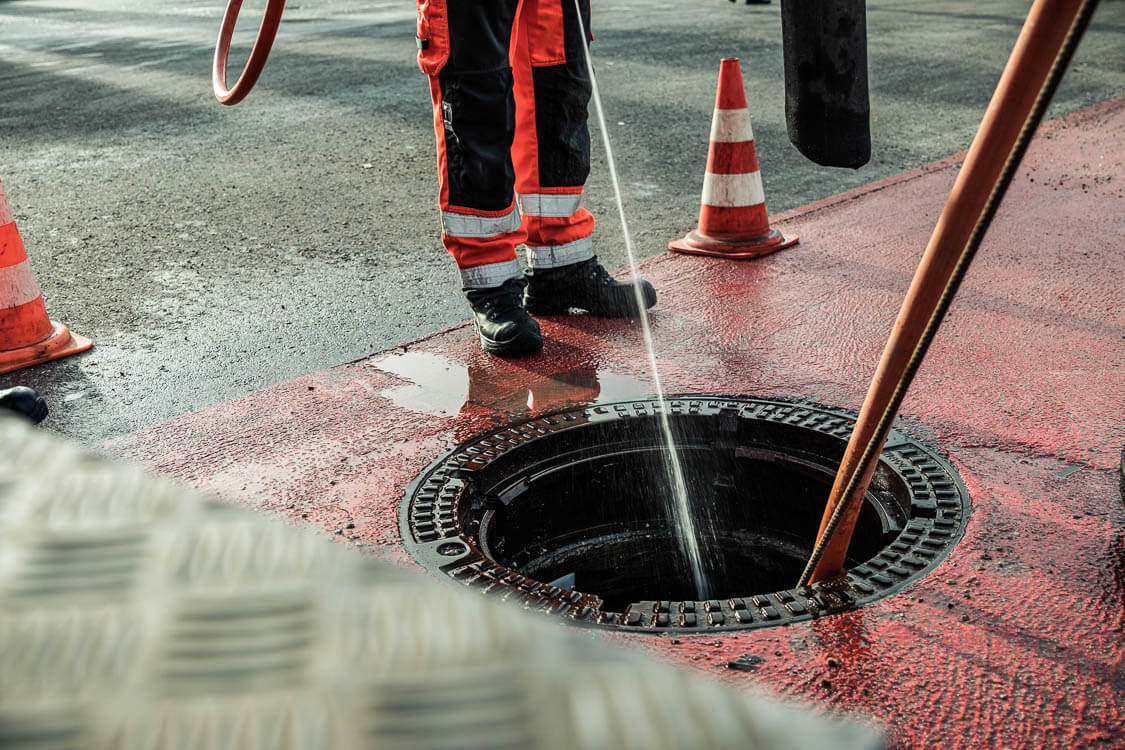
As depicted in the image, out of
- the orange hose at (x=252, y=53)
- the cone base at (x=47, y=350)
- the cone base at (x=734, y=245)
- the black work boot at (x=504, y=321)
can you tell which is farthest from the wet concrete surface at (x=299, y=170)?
the orange hose at (x=252, y=53)

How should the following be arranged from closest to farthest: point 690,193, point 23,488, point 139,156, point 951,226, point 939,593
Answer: point 23,488, point 951,226, point 939,593, point 690,193, point 139,156

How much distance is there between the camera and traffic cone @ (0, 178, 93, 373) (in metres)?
3.23

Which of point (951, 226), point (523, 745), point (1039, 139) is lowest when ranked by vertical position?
point (1039, 139)

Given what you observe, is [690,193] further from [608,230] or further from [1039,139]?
[1039,139]

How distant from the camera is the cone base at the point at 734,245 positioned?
3906 millimetres

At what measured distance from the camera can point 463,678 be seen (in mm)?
375

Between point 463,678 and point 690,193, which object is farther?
point 690,193

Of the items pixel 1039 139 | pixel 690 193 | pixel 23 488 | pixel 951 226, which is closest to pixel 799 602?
pixel 951 226

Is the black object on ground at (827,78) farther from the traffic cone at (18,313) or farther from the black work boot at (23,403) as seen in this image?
the traffic cone at (18,313)

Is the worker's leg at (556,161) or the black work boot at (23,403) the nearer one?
the black work boot at (23,403)

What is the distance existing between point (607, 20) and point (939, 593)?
32.5 ft

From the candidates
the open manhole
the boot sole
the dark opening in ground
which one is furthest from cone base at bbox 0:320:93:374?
the dark opening in ground

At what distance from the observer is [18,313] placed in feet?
10.7

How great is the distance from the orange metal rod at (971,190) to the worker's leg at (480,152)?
4.71 feet
